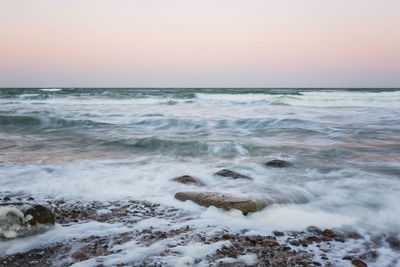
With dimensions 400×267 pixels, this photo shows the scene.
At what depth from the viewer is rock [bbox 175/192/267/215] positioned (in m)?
2.84

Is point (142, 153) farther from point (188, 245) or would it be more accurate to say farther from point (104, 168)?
point (188, 245)

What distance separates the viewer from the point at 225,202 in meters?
2.89

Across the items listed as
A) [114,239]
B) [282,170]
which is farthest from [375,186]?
[114,239]

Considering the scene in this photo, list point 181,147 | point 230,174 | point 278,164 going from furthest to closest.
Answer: point 181,147 → point 278,164 → point 230,174

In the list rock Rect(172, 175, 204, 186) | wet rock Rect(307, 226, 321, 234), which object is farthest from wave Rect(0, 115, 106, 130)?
wet rock Rect(307, 226, 321, 234)

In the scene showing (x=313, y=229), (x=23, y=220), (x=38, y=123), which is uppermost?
(x=23, y=220)

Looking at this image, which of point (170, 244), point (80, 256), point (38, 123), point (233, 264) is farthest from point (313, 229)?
point (38, 123)

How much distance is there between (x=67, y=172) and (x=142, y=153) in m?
1.86

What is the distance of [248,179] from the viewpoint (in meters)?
4.00

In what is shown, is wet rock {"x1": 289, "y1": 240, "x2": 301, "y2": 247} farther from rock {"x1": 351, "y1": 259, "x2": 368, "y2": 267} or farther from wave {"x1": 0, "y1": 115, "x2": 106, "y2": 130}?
wave {"x1": 0, "y1": 115, "x2": 106, "y2": 130}

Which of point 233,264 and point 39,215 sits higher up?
point 39,215

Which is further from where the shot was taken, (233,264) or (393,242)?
(393,242)

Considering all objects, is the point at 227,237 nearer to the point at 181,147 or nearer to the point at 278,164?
the point at 278,164

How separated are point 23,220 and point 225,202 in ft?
5.72
